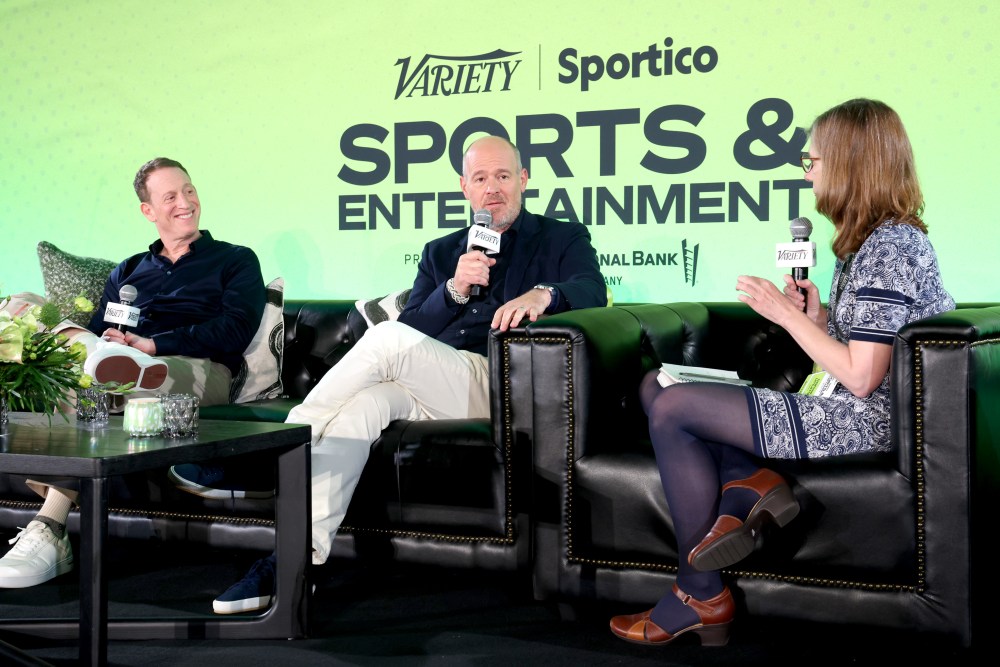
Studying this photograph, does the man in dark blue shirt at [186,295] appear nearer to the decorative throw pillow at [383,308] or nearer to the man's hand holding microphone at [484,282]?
the decorative throw pillow at [383,308]

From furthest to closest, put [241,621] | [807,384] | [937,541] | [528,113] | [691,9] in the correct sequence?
[528,113]
[691,9]
[807,384]
[241,621]
[937,541]

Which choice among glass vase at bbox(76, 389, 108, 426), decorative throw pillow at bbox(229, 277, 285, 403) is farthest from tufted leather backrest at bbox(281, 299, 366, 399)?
glass vase at bbox(76, 389, 108, 426)

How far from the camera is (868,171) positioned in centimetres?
222

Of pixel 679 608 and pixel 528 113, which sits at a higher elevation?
pixel 528 113

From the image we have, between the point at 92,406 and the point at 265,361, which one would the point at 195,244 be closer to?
the point at 265,361

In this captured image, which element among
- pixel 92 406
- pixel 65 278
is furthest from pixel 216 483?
pixel 65 278

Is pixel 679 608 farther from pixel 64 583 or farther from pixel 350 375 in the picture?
pixel 64 583

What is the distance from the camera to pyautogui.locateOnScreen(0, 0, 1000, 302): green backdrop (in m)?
3.70

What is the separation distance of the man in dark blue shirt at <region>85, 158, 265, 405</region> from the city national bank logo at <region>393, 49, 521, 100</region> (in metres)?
1.20

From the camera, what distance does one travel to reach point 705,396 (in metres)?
2.22

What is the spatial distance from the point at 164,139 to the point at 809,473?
3.84m

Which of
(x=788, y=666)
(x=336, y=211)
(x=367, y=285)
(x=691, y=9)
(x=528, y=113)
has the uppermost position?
(x=691, y=9)

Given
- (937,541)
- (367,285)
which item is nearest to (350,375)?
(937,541)

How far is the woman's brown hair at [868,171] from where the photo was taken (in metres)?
2.21
